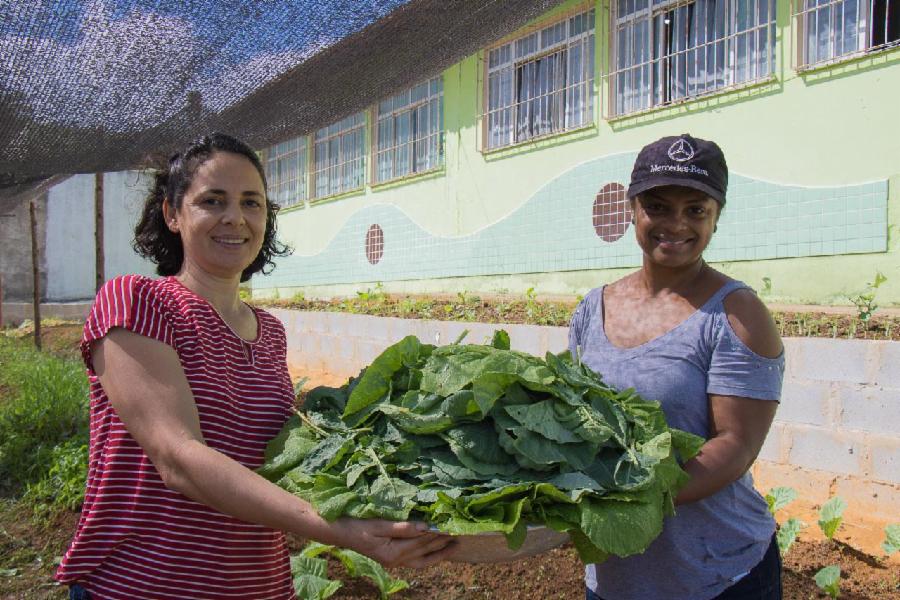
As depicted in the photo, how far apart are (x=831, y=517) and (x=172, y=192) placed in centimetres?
366

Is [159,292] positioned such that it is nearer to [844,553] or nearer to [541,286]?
[844,553]

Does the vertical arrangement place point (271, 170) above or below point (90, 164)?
above

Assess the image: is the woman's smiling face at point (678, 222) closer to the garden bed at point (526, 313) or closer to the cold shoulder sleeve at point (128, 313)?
the cold shoulder sleeve at point (128, 313)

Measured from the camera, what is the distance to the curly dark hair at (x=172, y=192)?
6.06 feet

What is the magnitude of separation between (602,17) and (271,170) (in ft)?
33.2

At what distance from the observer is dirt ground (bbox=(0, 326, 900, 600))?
3.44 metres

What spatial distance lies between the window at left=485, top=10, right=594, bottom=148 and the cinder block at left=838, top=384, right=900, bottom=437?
5.13 meters

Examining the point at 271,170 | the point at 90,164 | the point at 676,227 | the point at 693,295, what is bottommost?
the point at 693,295

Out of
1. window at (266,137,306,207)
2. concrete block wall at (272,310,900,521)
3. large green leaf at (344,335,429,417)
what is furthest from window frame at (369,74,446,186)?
large green leaf at (344,335,429,417)

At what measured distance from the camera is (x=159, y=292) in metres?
1.67

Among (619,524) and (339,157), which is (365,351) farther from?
(619,524)

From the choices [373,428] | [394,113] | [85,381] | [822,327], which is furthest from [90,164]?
[394,113]

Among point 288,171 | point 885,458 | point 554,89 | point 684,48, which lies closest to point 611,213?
point 684,48

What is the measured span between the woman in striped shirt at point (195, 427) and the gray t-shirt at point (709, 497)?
67 cm
